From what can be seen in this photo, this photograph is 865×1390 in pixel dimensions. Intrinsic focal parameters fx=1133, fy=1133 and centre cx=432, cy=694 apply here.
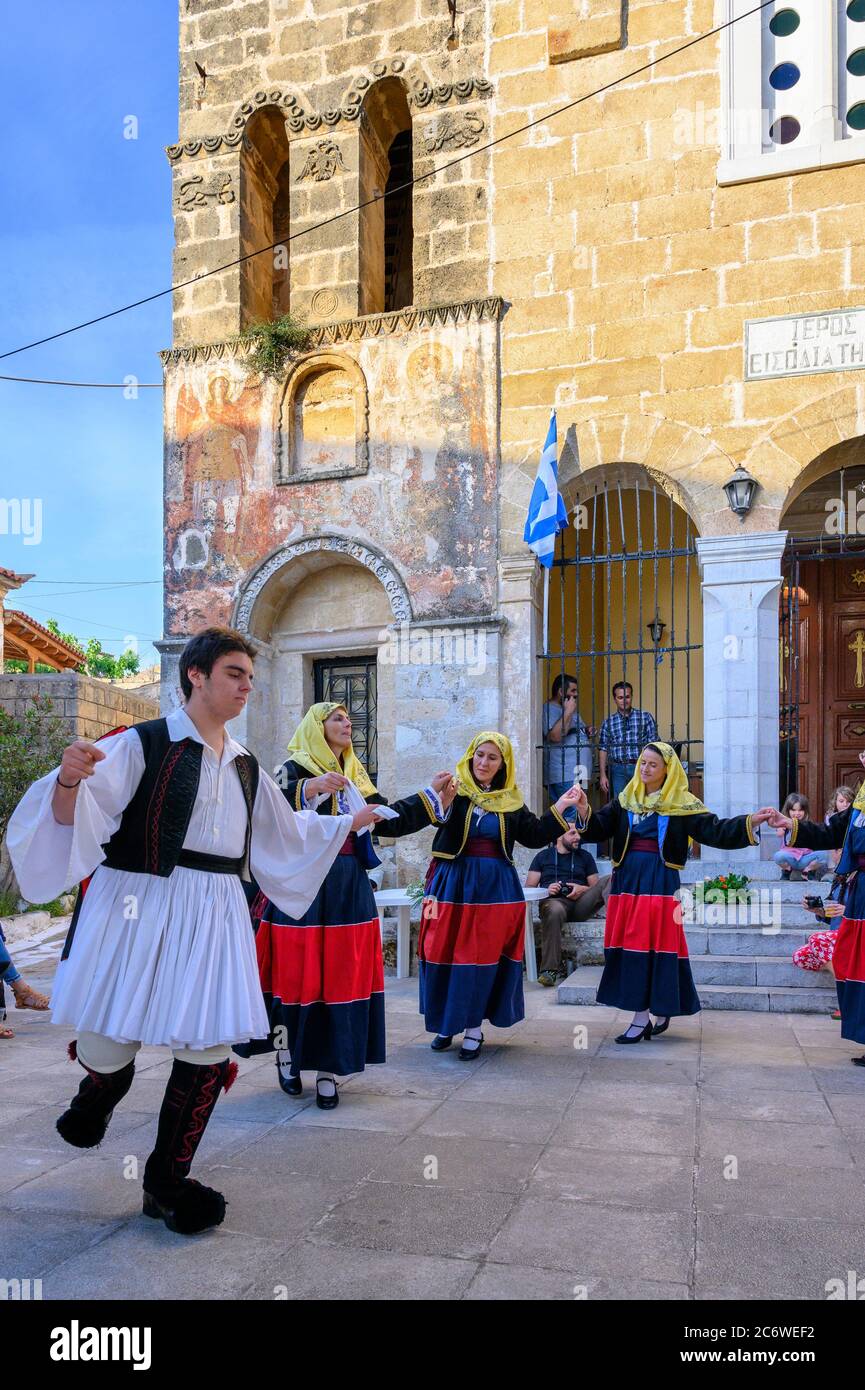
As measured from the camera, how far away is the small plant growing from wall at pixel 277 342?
37.5 feet

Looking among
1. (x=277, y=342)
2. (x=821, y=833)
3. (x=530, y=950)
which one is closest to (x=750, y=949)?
(x=530, y=950)

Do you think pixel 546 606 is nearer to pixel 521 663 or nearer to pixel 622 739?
pixel 521 663

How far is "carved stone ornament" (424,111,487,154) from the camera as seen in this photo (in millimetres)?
10922

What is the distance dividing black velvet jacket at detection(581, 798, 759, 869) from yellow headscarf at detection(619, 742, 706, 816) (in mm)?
48

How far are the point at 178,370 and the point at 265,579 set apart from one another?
8.24ft

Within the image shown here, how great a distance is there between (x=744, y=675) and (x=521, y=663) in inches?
78.4

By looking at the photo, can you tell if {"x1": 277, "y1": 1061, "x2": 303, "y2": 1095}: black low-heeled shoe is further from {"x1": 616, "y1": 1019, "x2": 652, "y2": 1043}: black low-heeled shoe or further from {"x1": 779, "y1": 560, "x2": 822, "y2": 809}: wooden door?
{"x1": 779, "y1": 560, "x2": 822, "y2": 809}: wooden door

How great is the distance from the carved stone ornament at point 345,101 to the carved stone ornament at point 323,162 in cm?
21

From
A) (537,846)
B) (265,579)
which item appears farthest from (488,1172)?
(265,579)

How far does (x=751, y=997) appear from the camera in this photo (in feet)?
25.6

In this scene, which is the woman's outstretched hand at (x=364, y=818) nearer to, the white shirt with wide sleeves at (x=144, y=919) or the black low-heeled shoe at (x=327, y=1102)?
the white shirt with wide sleeves at (x=144, y=919)

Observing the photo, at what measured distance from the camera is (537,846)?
6738 millimetres

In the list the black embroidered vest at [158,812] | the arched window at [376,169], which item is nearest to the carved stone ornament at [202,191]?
the arched window at [376,169]
